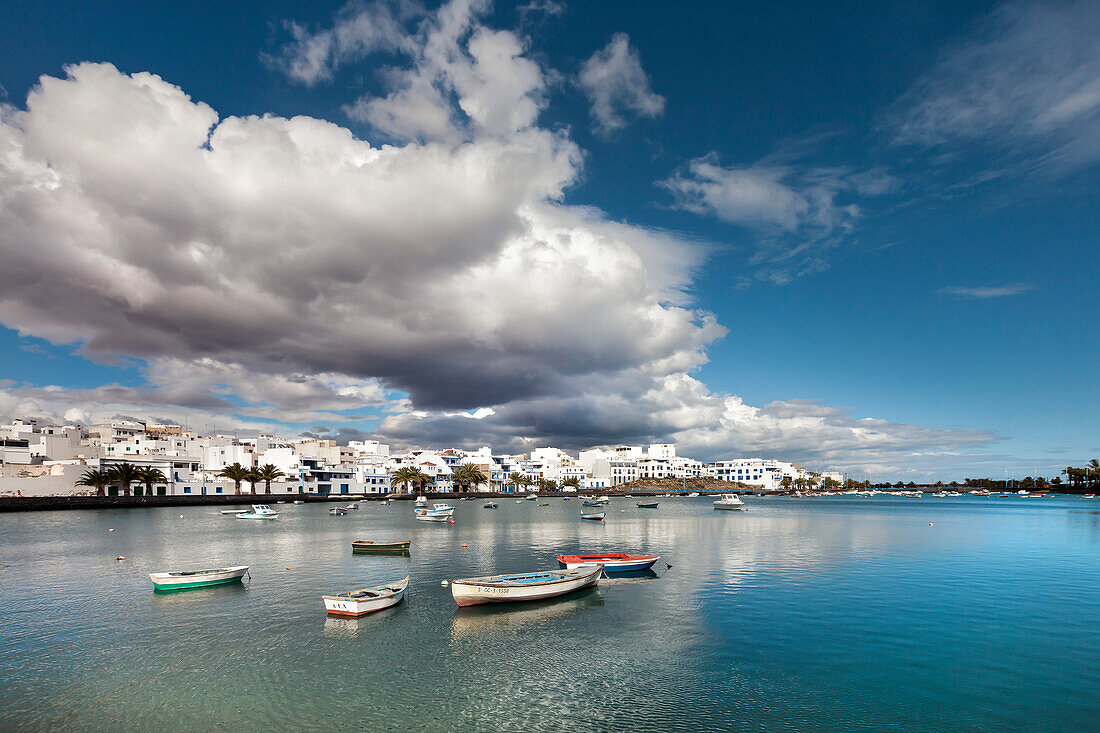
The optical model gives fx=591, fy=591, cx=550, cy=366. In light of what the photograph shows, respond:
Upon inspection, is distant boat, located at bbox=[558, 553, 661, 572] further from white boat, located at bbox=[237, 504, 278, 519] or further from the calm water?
white boat, located at bbox=[237, 504, 278, 519]

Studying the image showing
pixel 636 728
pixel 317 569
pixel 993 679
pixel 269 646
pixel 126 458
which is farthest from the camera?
pixel 126 458

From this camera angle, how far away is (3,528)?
249ft

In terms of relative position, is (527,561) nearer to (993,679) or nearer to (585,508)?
(993,679)

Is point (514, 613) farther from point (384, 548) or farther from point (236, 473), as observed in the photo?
point (236, 473)

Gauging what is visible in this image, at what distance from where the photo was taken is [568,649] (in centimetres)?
2412

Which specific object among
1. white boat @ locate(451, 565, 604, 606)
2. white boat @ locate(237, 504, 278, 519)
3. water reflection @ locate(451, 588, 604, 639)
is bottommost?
white boat @ locate(237, 504, 278, 519)

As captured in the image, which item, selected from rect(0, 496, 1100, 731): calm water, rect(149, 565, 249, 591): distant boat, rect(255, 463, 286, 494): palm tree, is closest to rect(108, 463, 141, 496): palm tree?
rect(255, 463, 286, 494): palm tree

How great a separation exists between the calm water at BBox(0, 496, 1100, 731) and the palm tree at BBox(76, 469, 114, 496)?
282ft

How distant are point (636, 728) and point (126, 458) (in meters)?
160

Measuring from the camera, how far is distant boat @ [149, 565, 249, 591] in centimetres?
3569

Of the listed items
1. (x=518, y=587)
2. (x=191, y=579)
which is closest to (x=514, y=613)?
(x=518, y=587)

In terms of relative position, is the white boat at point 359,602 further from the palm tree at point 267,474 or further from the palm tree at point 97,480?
the palm tree at point 267,474

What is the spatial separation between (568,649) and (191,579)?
26.1m

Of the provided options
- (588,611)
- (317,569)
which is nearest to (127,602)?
(317,569)
